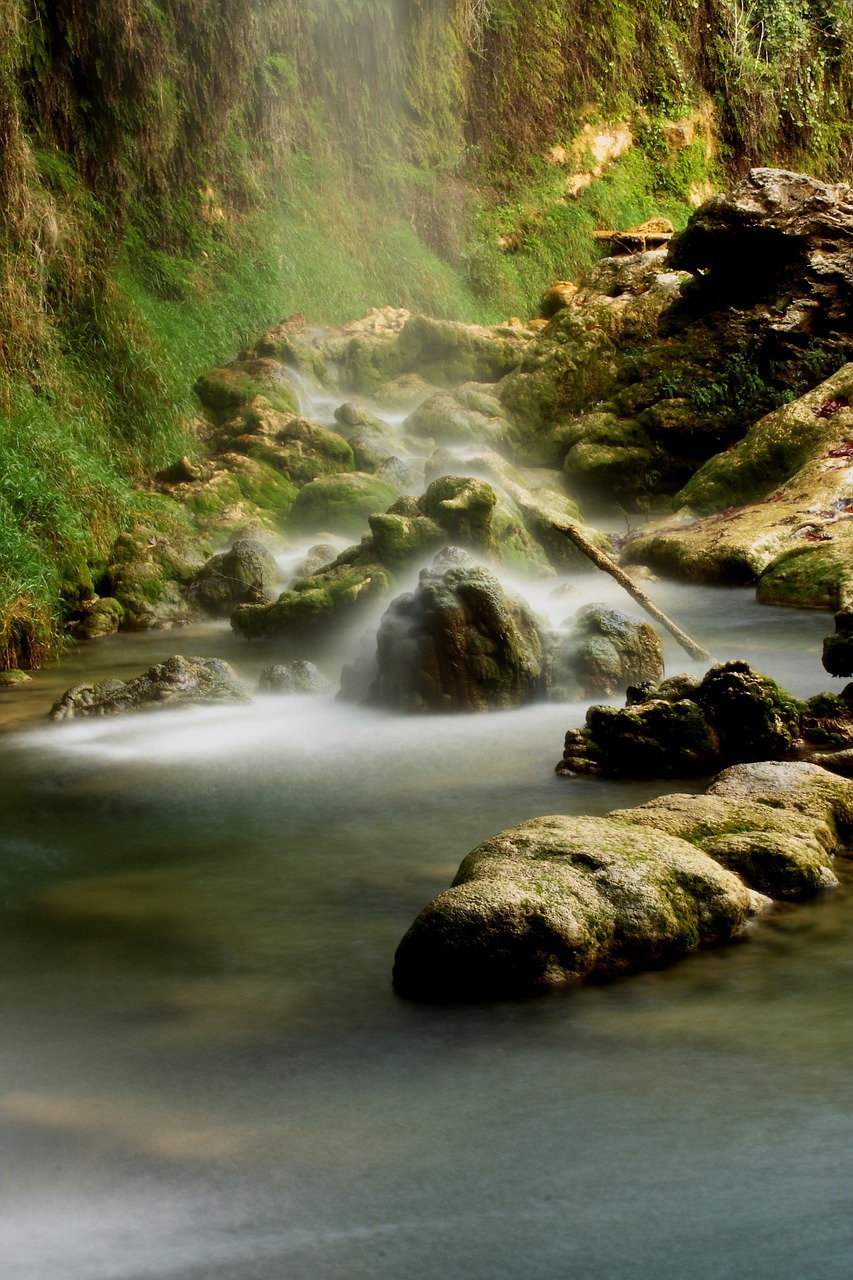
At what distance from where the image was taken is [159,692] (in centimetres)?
789

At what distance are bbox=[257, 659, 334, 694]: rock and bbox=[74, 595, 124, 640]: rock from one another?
120 inches

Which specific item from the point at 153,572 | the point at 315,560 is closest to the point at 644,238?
the point at 315,560

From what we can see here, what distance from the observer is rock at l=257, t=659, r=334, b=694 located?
8195 mm

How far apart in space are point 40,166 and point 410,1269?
43.5 feet

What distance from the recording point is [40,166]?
43.2 feet

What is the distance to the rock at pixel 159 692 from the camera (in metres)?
7.68

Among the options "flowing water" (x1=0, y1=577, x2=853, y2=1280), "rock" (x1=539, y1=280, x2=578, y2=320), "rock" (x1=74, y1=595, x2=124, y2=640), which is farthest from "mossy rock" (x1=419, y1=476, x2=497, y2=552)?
"rock" (x1=539, y1=280, x2=578, y2=320)

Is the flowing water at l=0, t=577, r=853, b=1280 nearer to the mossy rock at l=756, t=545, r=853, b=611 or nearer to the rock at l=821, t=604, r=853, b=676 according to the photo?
the rock at l=821, t=604, r=853, b=676

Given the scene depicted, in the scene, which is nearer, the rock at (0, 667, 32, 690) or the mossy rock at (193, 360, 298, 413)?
the rock at (0, 667, 32, 690)

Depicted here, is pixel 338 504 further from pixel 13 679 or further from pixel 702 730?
pixel 702 730

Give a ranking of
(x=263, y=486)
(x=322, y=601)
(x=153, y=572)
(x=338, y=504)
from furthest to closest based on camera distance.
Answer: (x=263, y=486), (x=338, y=504), (x=153, y=572), (x=322, y=601)

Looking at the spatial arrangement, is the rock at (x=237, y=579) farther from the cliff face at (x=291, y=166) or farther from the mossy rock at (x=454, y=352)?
the mossy rock at (x=454, y=352)

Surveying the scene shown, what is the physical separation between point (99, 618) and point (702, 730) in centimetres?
673

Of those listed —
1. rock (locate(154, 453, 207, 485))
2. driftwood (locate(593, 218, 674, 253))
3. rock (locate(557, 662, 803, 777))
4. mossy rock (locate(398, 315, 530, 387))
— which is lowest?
A: rock (locate(557, 662, 803, 777))
